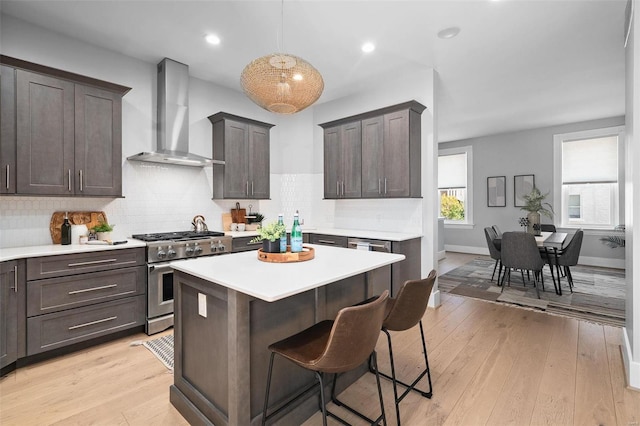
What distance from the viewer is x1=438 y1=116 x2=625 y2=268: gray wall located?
6.34 meters

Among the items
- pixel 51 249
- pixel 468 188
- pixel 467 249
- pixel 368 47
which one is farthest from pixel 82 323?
pixel 468 188

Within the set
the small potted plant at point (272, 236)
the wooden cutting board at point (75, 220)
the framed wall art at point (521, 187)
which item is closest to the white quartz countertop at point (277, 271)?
the small potted plant at point (272, 236)

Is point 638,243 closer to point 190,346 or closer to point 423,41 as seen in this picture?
point 423,41

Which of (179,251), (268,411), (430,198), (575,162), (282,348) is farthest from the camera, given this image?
Result: (575,162)

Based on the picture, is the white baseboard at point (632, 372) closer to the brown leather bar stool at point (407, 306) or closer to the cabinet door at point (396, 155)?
the brown leather bar stool at point (407, 306)

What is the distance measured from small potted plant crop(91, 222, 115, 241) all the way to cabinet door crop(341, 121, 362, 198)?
2972 mm

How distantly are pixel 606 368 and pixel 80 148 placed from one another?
16.5 feet

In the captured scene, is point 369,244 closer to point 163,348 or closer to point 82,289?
point 163,348

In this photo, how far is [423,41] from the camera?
131 inches

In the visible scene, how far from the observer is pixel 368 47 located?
11.4ft

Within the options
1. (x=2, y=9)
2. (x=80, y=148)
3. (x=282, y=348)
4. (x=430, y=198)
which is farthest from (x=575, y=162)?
(x=2, y=9)

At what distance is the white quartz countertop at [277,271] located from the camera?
1429mm

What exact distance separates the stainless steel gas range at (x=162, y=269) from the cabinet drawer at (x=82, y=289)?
108mm

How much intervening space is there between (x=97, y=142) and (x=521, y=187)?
809cm
